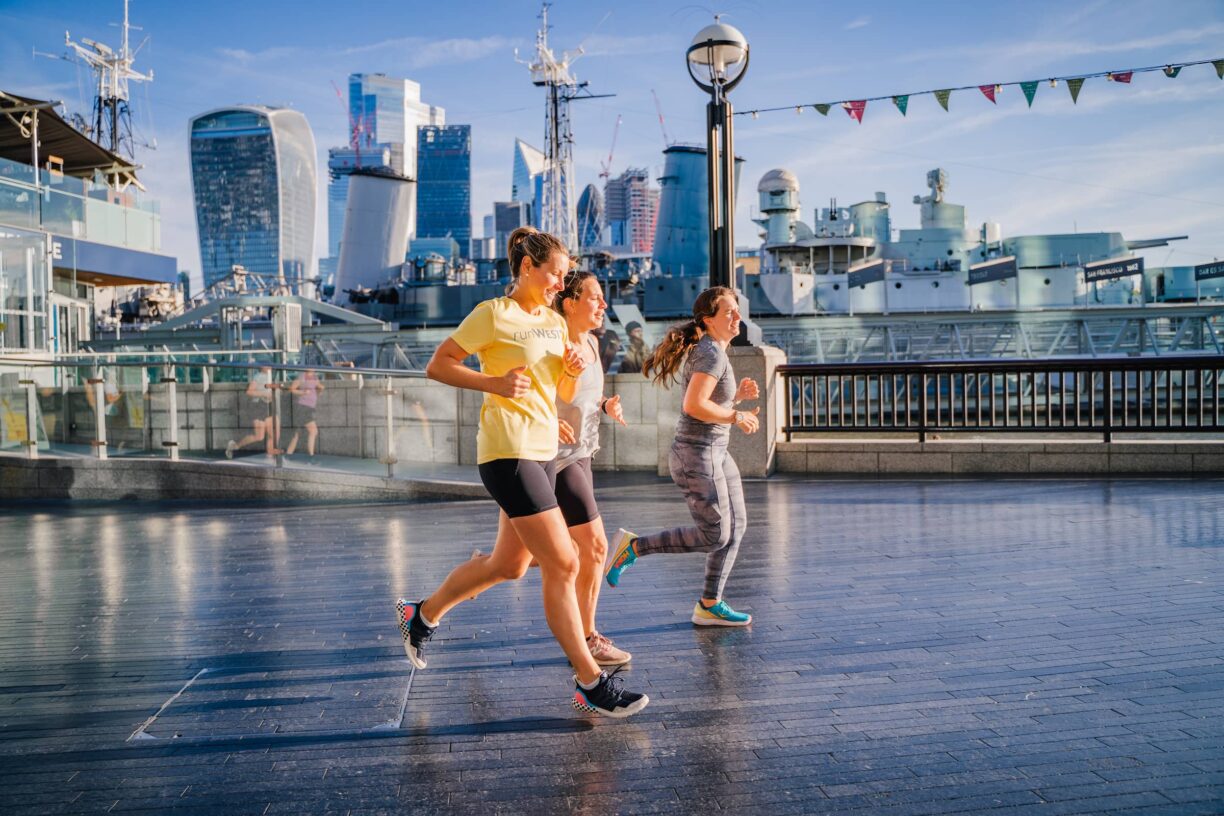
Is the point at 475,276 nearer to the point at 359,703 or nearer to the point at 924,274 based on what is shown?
the point at 924,274

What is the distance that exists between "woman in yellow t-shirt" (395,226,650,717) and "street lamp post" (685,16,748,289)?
301 inches

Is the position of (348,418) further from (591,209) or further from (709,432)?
(591,209)

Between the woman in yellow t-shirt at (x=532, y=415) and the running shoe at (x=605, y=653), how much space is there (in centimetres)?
62

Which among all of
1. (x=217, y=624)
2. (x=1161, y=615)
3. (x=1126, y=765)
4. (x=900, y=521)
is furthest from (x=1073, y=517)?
(x=217, y=624)

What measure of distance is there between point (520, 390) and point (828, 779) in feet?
5.78

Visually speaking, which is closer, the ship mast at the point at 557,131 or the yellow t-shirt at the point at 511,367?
the yellow t-shirt at the point at 511,367

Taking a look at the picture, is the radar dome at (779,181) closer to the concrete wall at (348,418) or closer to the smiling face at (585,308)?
the concrete wall at (348,418)

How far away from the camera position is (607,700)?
151 inches

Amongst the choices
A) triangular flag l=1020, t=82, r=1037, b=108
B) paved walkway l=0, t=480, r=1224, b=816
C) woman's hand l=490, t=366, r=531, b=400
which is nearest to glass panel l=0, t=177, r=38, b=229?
paved walkway l=0, t=480, r=1224, b=816

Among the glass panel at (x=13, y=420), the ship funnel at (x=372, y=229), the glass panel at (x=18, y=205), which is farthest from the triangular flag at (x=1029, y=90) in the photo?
the ship funnel at (x=372, y=229)

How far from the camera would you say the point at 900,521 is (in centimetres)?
884

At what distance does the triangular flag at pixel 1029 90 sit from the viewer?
13.6 meters

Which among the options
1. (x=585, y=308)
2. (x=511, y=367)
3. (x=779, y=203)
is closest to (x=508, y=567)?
(x=511, y=367)

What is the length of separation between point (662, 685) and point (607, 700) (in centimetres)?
56
